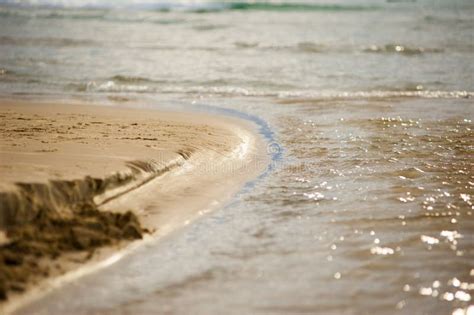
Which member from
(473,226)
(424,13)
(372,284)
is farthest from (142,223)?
(424,13)

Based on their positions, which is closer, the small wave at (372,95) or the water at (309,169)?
the water at (309,169)

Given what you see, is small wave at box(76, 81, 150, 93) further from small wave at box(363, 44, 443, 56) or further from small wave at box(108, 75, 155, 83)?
small wave at box(363, 44, 443, 56)

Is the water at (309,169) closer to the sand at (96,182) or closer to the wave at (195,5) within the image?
the sand at (96,182)

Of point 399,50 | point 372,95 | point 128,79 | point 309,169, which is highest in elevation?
point 399,50

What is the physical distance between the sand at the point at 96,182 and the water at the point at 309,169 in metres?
0.20

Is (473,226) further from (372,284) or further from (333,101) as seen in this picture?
(333,101)

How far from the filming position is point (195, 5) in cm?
3300

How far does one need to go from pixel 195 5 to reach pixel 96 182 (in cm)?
2889

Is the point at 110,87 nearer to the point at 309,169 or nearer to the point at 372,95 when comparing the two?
the point at 372,95

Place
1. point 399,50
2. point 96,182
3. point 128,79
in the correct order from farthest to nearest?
point 399,50 < point 128,79 < point 96,182

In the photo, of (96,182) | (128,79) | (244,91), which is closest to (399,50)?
(244,91)

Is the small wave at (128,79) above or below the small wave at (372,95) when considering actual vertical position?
above

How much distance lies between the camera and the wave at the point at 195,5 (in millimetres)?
30594

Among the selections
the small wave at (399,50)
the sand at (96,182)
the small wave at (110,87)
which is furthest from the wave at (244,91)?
the small wave at (399,50)
